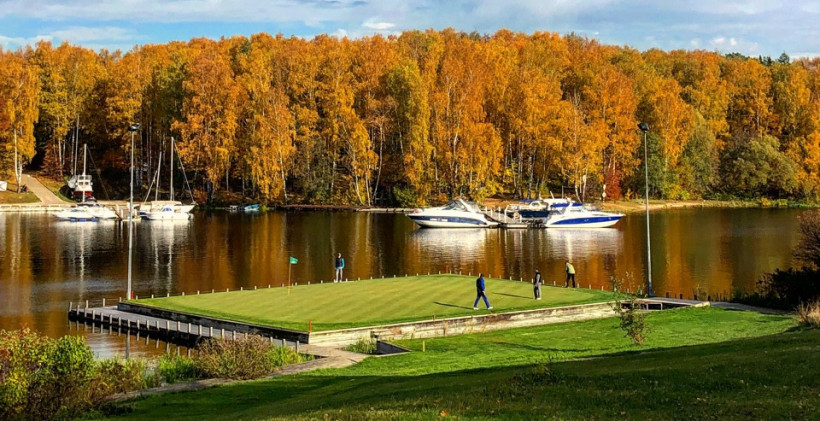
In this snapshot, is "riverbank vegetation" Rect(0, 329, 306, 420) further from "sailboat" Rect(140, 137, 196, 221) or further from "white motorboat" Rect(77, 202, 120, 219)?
"white motorboat" Rect(77, 202, 120, 219)

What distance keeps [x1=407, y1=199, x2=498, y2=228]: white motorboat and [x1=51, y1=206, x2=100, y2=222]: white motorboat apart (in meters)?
36.5

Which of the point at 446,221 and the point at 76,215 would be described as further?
the point at 76,215

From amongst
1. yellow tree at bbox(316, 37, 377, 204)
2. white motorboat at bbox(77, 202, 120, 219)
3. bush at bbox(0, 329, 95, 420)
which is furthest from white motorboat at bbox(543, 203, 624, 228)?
bush at bbox(0, 329, 95, 420)

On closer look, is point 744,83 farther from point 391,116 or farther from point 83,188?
point 83,188

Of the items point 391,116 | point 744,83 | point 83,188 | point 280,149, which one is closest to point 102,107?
point 83,188

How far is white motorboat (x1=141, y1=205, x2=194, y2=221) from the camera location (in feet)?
311

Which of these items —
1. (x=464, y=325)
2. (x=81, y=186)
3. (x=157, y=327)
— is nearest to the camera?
(x=464, y=325)

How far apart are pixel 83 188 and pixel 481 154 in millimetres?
51234

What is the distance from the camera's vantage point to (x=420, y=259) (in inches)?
2382

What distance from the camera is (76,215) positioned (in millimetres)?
91562

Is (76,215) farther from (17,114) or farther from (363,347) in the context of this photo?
(363,347)

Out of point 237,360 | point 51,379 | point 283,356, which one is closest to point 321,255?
point 283,356

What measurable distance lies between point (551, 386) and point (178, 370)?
12753mm

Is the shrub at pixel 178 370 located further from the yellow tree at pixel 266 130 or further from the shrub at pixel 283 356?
the yellow tree at pixel 266 130
